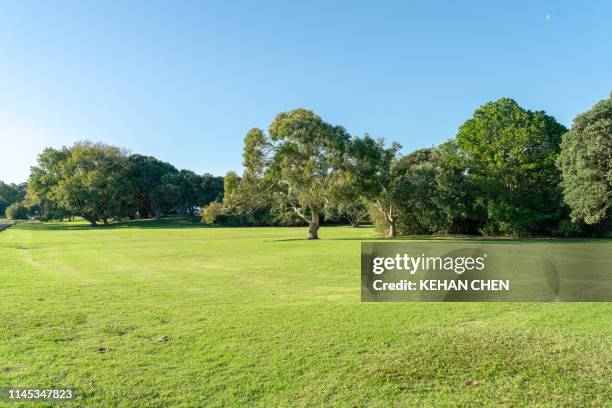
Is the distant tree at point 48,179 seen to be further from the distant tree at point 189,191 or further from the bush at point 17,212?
the bush at point 17,212

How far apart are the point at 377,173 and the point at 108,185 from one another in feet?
158

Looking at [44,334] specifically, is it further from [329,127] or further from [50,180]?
[50,180]

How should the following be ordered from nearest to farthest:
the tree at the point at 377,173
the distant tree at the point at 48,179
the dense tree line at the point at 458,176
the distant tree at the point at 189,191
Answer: the dense tree line at the point at 458,176 < the tree at the point at 377,173 < the distant tree at the point at 48,179 < the distant tree at the point at 189,191

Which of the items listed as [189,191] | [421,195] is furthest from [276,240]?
[189,191]

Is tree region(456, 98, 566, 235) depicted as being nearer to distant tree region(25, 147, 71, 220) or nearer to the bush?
distant tree region(25, 147, 71, 220)

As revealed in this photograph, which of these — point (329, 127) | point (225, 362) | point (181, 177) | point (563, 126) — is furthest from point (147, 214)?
point (225, 362)

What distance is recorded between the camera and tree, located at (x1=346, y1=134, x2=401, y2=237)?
36688 mm

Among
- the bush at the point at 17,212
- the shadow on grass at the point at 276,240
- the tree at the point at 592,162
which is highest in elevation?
the tree at the point at 592,162

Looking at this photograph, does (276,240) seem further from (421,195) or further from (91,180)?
(91,180)

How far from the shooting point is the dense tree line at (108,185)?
70562 mm

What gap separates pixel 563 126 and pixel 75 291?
4697 cm

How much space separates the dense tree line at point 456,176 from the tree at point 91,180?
114ft

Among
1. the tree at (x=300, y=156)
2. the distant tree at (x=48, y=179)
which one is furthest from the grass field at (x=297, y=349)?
the distant tree at (x=48, y=179)

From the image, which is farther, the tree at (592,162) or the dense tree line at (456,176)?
the dense tree line at (456,176)
